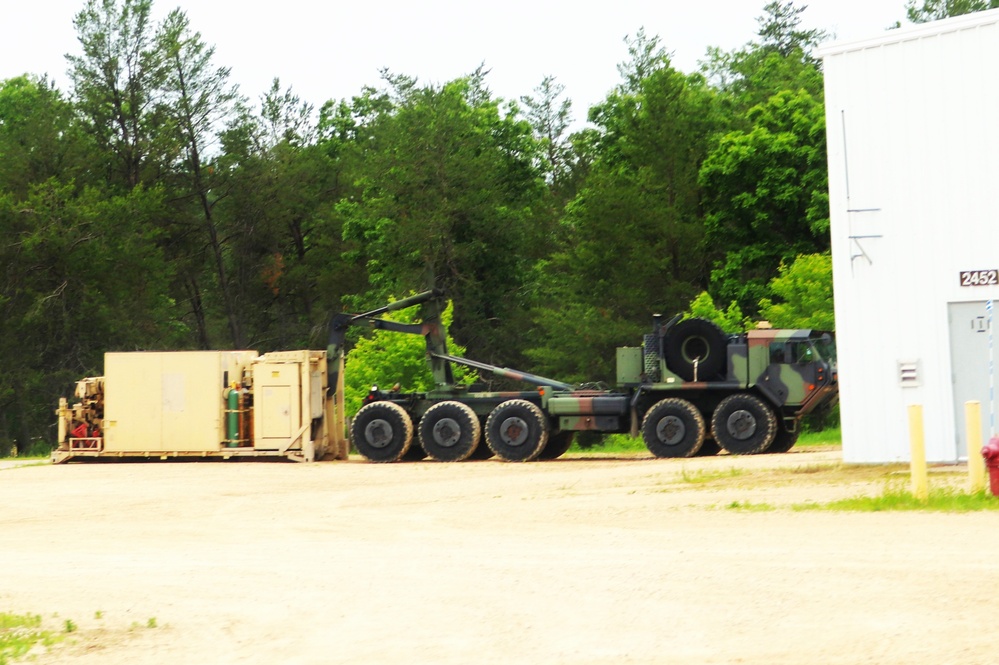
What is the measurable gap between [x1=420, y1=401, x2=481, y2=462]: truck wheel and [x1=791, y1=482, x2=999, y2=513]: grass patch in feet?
44.4

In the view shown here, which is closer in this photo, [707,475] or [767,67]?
[707,475]

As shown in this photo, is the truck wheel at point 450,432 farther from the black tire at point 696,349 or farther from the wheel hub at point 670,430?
the black tire at point 696,349

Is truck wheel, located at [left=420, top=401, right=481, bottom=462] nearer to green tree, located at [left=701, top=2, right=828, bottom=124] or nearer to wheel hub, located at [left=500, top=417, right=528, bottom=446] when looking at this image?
wheel hub, located at [left=500, top=417, right=528, bottom=446]

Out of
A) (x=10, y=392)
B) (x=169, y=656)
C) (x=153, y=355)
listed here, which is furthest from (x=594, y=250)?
(x=169, y=656)

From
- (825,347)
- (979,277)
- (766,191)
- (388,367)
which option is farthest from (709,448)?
(766,191)

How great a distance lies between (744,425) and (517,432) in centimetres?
438

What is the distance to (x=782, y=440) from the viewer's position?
2781 cm

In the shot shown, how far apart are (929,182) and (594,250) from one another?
34.6 metres

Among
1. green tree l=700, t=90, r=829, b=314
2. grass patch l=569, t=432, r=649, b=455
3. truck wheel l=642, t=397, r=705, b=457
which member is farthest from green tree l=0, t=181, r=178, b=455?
truck wheel l=642, t=397, r=705, b=457

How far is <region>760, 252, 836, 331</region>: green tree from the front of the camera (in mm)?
44469

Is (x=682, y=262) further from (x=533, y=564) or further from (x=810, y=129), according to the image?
(x=533, y=564)

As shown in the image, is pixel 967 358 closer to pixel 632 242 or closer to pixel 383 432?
pixel 383 432

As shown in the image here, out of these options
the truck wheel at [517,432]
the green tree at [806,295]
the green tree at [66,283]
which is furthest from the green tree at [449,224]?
the truck wheel at [517,432]

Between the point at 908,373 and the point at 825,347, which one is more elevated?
the point at 825,347
